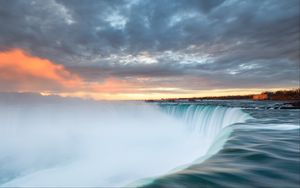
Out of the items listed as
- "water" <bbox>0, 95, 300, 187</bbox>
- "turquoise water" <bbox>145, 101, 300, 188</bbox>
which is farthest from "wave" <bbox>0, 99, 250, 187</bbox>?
"turquoise water" <bbox>145, 101, 300, 188</bbox>

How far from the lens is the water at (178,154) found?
14.2ft

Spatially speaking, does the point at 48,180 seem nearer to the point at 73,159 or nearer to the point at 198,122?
the point at 73,159

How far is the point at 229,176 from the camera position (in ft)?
13.9

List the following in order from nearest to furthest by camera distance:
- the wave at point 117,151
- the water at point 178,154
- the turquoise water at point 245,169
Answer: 1. the turquoise water at point 245,169
2. the water at point 178,154
3. the wave at point 117,151

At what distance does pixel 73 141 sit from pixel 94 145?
3886 mm

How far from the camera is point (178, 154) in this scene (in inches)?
796

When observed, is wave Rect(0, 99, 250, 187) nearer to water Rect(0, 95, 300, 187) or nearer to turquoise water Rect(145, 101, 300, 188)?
water Rect(0, 95, 300, 187)

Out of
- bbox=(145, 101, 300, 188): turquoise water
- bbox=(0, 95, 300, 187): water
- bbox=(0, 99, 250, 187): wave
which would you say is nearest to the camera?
bbox=(145, 101, 300, 188): turquoise water

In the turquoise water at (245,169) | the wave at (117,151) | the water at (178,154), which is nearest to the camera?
the turquoise water at (245,169)

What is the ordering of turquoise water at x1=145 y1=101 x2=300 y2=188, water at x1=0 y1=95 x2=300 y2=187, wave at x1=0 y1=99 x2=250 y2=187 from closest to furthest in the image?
turquoise water at x1=145 y1=101 x2=300 y2=188
water at x1=0 y1=95 x2=300 y2=187
wave at x1=0 y1=99 x2=250 y2=187

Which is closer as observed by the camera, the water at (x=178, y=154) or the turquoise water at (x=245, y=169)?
the turquoise water at (x=245, y=169)

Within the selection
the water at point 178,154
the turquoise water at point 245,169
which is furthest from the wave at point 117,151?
the turquoise water at point 245,169

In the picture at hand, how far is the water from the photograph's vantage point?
4.33 metres

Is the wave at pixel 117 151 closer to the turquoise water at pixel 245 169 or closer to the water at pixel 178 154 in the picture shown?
the water at pixel 178 154
